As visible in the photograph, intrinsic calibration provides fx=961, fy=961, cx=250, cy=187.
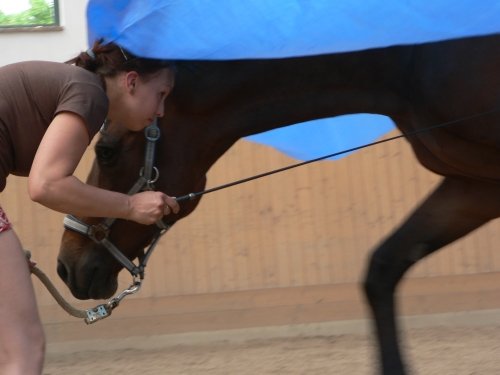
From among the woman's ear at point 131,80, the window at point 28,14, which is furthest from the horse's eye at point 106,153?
the window at point 28,14

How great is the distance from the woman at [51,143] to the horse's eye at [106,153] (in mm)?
610

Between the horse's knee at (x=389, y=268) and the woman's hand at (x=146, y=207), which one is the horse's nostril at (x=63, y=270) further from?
the horse's knee at (x=389, y=268)

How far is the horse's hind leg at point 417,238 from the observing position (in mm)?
3852

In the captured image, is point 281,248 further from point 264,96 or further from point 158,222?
point 158,222

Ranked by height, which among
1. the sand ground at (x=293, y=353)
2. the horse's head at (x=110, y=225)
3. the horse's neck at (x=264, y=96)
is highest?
the horse's neck at (x=264, y=96)

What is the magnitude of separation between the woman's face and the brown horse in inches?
24.1

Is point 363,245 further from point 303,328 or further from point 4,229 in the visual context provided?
point 4,229

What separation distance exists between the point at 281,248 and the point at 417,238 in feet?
6.94

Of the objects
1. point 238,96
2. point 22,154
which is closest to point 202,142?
point 238,96

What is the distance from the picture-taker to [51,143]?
96.8 inches

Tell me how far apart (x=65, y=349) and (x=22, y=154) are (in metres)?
3.35

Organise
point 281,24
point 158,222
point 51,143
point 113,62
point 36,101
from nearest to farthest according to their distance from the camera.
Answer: point 51,143 < point 36,101 < point 113,62 < point 281,24 < point 158,222

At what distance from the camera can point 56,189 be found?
97.4 inches

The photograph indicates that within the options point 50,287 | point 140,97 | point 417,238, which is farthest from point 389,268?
point 140,97
